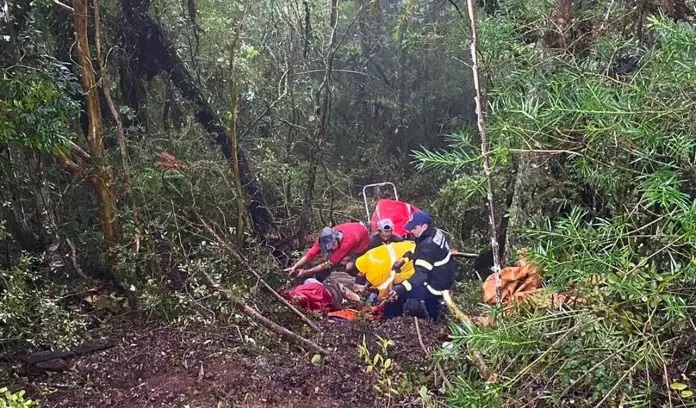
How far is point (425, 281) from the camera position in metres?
5.46

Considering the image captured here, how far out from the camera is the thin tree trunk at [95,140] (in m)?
4.99

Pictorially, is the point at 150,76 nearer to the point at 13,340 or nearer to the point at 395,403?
the point at 13,340

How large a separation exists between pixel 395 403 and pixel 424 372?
1.29 ft

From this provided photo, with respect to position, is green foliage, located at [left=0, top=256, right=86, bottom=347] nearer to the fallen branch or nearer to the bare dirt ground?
the bare dirt ground

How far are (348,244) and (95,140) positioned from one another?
272cm

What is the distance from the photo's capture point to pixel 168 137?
7.11 m

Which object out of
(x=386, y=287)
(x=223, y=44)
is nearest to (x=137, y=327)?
(x=386, y=287)

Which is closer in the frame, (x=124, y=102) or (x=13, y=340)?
(x=13, y=340)

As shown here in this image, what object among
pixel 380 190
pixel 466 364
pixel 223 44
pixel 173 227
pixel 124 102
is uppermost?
pixel 223 44

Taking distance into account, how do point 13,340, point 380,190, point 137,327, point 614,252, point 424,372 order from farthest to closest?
point 380,190
point 137,327
point 13,340
point 424,372
point 614,252

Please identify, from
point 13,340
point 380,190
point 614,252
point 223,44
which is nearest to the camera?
point 614,252

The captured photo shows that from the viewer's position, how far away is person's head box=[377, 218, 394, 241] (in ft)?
22.1

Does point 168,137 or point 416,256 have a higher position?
point 168,137

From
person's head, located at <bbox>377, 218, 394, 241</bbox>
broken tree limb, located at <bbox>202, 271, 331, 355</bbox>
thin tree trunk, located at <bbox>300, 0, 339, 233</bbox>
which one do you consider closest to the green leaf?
broken tree limb, located at <bbox>202, 271, 331, 355</bbox>
